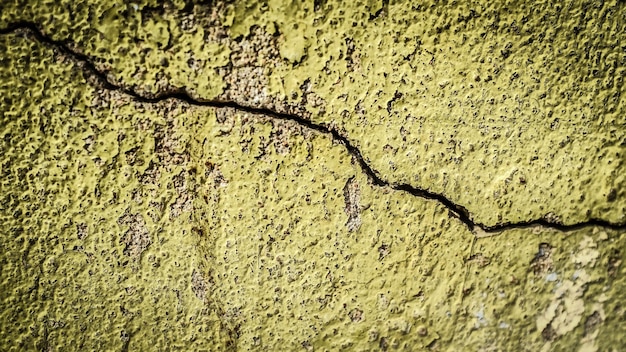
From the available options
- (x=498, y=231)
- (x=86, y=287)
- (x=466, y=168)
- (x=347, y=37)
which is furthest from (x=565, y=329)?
(x=86, y=287)

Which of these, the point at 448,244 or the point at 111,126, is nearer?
the point at 111,126

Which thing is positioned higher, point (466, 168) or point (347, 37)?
point (347, 37)

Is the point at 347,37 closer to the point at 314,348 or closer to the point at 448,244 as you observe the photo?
the point at 448,244

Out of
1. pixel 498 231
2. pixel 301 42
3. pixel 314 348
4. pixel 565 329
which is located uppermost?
pixel 301 42
